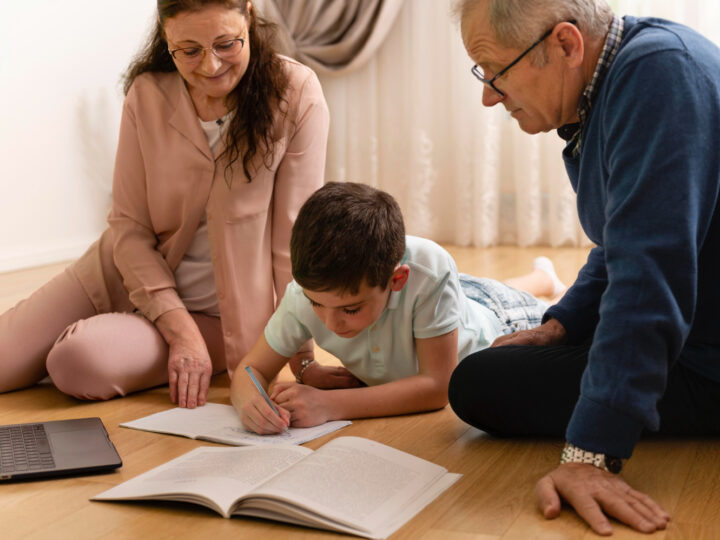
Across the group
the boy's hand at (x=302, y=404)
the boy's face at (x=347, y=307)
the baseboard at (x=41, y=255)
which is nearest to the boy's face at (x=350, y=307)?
the boy's face at (x=347, y=307)

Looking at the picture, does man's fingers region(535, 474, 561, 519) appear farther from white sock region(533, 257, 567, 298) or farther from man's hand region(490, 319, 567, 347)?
white sock region(533, 257, 567, 298)

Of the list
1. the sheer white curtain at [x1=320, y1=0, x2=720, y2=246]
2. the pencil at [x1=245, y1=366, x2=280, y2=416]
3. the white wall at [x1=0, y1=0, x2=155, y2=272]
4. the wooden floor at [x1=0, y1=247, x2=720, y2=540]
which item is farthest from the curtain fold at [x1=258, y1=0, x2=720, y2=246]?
the pencil at [x1=245, y1=366, x2=280, y2=416]

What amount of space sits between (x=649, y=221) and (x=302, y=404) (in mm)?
790

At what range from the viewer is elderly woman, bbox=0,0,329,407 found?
2.06 m

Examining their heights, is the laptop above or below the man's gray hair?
below

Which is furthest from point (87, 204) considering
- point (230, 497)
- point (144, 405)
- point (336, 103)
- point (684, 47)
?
point (684, 47)

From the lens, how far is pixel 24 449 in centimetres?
161

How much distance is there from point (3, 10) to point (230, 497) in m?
3.05

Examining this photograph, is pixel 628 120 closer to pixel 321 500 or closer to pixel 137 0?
pixel 321 500

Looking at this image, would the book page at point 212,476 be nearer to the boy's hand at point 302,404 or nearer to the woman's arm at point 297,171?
the boy's hand at point 302,404

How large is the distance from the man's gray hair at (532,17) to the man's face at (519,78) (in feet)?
0.04

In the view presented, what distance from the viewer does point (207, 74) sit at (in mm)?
1980

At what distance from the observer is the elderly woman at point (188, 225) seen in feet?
6.77

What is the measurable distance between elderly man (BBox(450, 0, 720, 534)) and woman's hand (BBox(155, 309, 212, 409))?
922 millimetres
